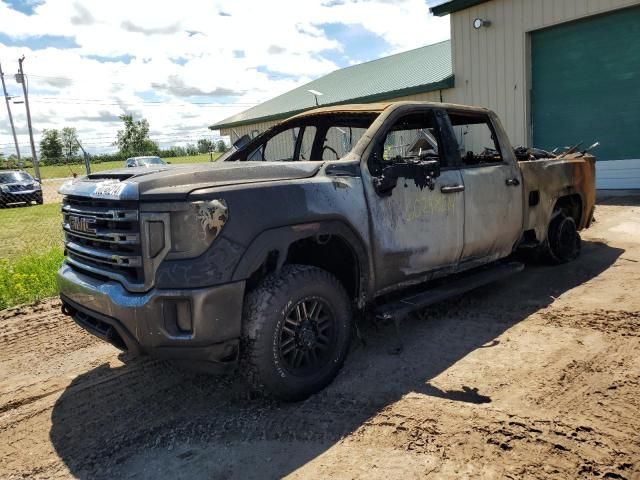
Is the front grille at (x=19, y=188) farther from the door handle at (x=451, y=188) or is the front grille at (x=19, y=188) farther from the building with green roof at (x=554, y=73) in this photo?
the door handle at (x=451, y=188)

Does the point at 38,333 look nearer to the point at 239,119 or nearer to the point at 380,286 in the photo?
the point at 380,286

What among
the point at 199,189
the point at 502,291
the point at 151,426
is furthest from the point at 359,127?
the point at 151,426

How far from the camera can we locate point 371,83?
17500 mm

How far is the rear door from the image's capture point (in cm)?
418

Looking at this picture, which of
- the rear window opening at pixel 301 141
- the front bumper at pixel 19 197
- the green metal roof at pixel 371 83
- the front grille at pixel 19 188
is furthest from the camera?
the front grille at pixel 19 188

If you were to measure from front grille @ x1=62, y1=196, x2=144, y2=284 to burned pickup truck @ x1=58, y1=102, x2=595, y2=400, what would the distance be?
11 millimetres

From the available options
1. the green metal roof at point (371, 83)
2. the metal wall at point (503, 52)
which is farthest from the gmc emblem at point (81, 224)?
the green metal roof at point (371, 83)

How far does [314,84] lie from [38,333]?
69.4 feet

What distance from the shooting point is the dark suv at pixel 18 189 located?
21312 millimetres

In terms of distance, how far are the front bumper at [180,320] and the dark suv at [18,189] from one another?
21991 millimetres

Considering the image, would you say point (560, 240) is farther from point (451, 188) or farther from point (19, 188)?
point (19, 188)

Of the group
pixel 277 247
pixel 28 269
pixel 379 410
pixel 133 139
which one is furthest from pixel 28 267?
pixel 133 139

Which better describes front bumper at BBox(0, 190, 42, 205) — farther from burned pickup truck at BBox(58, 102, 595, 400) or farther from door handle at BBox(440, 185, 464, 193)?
door handle at BBox(440, 185, 464, 193)

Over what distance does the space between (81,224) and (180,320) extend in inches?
39.0
